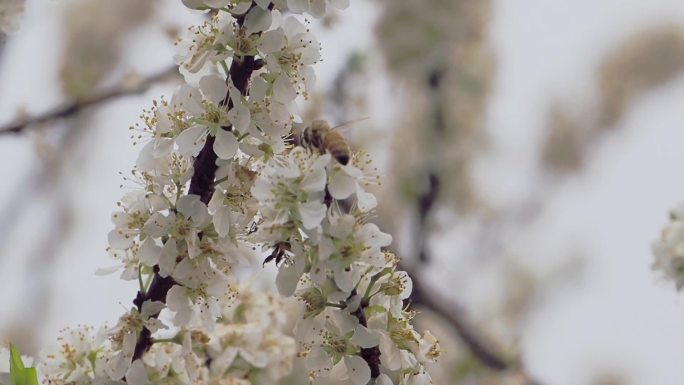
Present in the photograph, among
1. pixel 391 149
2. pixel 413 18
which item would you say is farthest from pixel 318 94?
pixel 391 149

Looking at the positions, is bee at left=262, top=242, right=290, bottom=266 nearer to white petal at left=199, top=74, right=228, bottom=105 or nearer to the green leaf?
white petal at left=199, top=74, right=228, bottom=105

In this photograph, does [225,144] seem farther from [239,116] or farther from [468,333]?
[468,333]

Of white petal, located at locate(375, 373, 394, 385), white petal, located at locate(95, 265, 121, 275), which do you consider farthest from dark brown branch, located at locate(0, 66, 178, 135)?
white petal, located at locate(375, 373, 394, 385)

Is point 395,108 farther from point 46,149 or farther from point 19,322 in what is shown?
point 46,149

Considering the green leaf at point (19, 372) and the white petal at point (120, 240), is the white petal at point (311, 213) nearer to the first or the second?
the white petal at point (120, 240)

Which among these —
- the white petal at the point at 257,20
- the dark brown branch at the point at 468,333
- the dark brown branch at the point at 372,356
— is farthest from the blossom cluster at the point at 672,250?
the white petal at the point at 257,20

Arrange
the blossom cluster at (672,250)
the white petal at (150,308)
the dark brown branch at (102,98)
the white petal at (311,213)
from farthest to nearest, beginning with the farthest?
1. the dark brown branch at (102,98)
2. the blossom cluster at (672,250)
3. the white petal at (150,308)
4. the white petal at (311,213)
